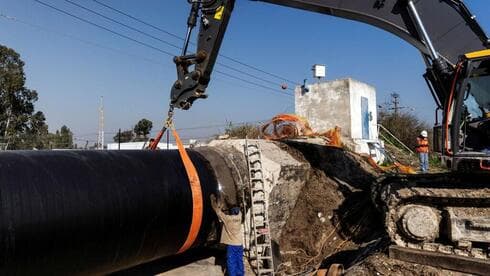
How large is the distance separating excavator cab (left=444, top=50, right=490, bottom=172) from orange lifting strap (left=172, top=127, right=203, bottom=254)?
3.54m

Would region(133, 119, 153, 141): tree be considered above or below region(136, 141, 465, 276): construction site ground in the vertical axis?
above

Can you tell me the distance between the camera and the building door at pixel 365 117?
49.2 feet

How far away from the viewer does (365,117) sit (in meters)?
15.3

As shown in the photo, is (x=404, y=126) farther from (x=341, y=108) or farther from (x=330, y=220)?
(x=330, y=220)

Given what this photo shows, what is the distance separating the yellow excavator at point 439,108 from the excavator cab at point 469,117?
12 mm

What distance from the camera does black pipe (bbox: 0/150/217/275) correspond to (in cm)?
418

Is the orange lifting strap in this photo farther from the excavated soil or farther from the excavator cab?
the excavator cab

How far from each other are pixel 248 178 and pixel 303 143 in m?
2.66

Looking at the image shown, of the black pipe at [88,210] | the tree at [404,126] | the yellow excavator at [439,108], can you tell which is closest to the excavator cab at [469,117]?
the yellow excavator at [439,108]

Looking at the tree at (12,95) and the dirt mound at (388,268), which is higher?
the tree at (12,95)

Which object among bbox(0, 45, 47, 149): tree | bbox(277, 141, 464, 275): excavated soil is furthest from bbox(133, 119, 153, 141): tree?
bbox(277, 141, 464, 275): excavated soil

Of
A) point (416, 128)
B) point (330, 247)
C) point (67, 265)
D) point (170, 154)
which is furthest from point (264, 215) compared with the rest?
point (416, 128)

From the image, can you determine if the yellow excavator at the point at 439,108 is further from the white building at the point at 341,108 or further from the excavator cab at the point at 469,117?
the white building at the point at 341,108

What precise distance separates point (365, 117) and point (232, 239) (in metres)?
9.79
